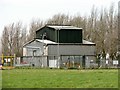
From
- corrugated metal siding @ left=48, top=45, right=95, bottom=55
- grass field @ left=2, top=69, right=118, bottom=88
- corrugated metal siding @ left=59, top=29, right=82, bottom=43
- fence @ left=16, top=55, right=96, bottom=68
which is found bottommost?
grass field @ left=2, top=69, right=118, bottom=88

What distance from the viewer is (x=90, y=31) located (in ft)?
262

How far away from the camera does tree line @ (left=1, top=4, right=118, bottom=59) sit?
7369cm

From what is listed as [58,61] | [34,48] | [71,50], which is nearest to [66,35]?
[71,50]

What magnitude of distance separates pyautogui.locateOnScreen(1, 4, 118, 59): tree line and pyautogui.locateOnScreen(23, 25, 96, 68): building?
8.71 m

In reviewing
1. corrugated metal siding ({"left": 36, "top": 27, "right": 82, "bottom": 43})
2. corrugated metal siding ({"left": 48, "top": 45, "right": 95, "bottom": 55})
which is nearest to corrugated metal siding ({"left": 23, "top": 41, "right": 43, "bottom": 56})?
corrugated metal siding ({"left": 36, "top": 27, "right": 82, "bottom": 43})

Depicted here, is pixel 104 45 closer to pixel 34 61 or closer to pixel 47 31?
pixel 47 31

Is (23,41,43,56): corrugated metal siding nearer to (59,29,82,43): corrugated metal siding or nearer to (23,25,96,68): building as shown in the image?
(23,25,96,68): building

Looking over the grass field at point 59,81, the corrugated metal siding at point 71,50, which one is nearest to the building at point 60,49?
the corrugated metal siding at point 71,50

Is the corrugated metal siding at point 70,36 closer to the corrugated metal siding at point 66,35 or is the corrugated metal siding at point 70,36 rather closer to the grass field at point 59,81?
the corrugated metal siding at point 66,35

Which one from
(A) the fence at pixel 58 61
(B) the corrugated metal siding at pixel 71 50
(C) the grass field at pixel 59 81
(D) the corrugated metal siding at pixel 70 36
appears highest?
(D) the corrugated metal siding at pixel 70 36

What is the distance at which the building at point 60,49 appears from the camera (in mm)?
60938

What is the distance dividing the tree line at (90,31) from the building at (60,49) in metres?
8.71

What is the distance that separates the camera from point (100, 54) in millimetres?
74500

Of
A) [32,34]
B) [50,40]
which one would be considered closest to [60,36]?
[50,40]
